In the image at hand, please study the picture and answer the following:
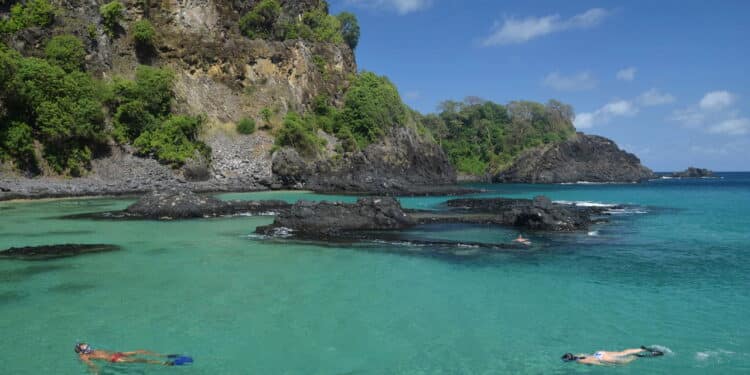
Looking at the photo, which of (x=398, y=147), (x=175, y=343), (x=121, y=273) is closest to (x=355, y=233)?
(x=121, y=273)

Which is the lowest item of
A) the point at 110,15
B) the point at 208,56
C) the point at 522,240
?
the point at 522,240

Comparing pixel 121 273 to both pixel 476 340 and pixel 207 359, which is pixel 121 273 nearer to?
pixel 207 359

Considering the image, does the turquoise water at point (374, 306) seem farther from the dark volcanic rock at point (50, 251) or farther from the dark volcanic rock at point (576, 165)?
the dark volcanic rock at point (576, 165)

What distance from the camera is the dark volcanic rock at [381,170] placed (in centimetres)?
5594

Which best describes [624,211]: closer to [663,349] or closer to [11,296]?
[663,349]

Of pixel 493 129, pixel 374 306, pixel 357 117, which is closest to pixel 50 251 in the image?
pixel 374 306

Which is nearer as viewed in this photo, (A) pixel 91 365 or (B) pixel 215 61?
(A) pixel 91 365

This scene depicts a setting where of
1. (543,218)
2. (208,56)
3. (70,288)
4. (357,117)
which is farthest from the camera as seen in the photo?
(357,117)

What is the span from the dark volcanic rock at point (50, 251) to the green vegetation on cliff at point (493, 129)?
98.2 meters

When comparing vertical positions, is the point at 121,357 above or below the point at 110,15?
below

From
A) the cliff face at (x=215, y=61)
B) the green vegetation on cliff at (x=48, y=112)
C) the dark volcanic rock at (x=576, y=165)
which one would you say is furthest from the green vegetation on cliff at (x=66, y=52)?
the dark volcanic rock at (x=576, y=165)

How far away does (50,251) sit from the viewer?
61.4 ft

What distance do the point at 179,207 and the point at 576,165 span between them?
93.2 meters

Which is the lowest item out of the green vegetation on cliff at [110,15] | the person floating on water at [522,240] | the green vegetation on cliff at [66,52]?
the person floating on water at [522,240]
